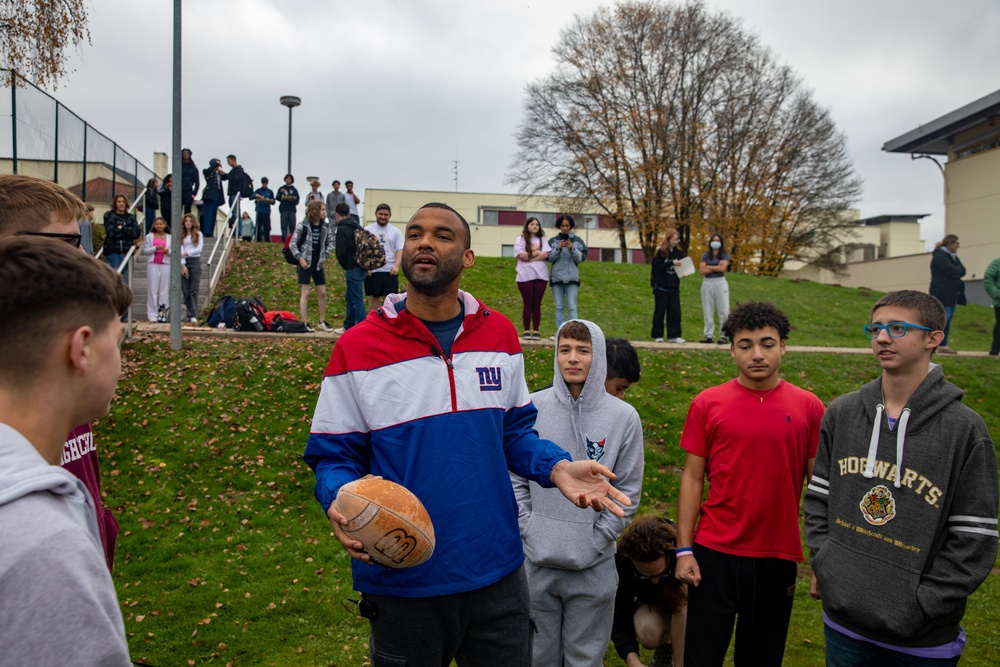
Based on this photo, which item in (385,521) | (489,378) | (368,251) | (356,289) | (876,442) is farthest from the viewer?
(356,289)

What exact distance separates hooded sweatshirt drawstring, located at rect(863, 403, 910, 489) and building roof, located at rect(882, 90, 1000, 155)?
28911mm

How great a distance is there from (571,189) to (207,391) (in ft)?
86.0

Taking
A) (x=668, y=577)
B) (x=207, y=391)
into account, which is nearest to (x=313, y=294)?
(x=207, y=391)

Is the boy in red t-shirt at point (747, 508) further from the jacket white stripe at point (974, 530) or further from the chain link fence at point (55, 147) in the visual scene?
the chain link fence at point (55, 147)

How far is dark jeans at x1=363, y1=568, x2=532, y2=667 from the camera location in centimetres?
275

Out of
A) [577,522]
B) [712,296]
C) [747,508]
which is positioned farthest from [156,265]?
[747,508]

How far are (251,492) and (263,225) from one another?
1731cm

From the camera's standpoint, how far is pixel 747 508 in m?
3.79

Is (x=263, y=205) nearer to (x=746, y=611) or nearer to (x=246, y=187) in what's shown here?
(x=246, y=187)

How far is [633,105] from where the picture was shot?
32.4 m

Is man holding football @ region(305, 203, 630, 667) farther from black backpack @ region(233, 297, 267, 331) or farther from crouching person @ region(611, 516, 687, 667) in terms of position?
black backpack @ region(233, 297, 267, 331)

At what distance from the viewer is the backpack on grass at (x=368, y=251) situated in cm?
1112

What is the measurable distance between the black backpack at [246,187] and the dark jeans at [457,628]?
71.5 ft

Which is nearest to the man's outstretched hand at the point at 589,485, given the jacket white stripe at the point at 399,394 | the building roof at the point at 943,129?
the jacket white stripe at the point at 399,394
